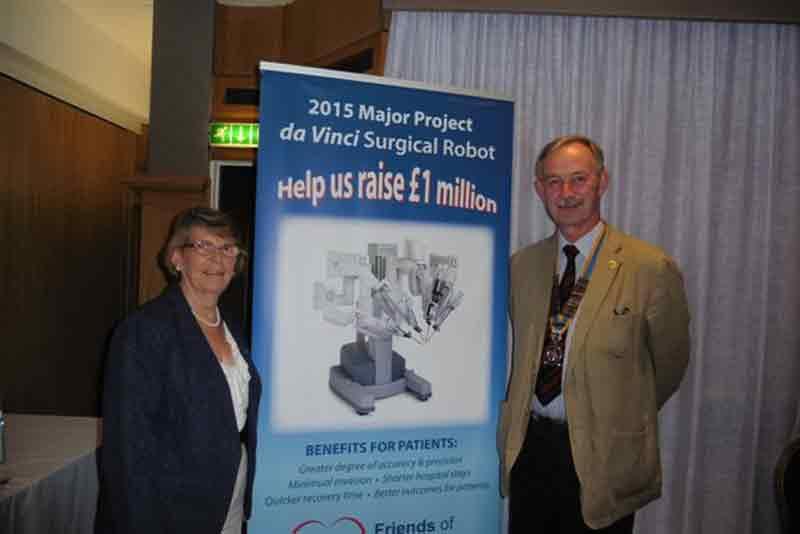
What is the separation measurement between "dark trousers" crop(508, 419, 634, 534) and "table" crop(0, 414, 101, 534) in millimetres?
1398

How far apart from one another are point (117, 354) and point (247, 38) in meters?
2.93

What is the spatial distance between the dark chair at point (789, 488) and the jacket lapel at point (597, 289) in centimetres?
69

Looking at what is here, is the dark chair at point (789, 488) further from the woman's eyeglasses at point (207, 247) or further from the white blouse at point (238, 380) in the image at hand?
the woman's eyeglasses at point (207, 247)

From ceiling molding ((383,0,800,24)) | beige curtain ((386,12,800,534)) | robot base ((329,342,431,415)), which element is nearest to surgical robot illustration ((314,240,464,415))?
robot base ((329,342,431,415))

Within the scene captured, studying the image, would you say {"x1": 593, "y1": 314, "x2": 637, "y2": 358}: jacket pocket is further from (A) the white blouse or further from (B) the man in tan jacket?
(A) the white blouse

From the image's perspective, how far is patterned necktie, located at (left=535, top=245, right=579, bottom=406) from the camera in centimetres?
200

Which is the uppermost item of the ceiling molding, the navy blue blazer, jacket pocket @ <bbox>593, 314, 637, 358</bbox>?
the ceiling molding

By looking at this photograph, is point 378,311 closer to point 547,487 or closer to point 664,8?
point 547,487

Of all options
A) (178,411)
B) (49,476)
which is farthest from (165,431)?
(49,476)

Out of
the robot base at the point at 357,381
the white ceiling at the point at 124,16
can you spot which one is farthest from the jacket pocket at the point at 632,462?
the white ceiling at the point at 124,16

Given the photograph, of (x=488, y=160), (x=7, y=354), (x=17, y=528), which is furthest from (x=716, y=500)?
(x=7, y=354)

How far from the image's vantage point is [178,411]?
1.60m

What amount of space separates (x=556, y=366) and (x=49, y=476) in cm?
152

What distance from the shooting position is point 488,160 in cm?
215
